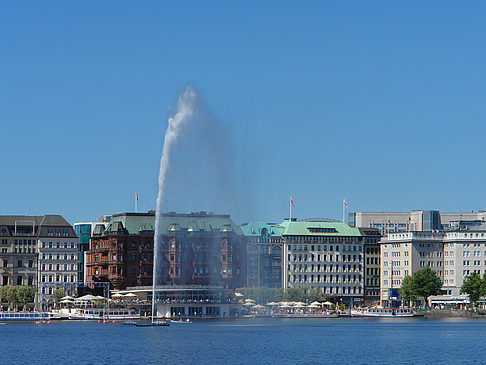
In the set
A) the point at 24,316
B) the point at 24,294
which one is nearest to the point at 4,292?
the point at 24,294

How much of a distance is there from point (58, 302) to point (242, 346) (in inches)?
3815

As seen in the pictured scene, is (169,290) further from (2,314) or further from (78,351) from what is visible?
(78,351)

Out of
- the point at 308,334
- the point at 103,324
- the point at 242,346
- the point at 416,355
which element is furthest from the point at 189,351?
the point at 103,324

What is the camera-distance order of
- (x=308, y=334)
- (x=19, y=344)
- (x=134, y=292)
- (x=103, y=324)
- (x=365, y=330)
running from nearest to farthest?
(x=19, y=344), (x=308, y=334), (x=365, y=330), (x=103, y=324), (x=134, y=292)

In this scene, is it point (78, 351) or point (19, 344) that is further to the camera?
point (19, 344)

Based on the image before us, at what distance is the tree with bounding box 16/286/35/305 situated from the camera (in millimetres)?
192250

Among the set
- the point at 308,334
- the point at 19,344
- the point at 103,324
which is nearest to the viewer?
the point at 19,344

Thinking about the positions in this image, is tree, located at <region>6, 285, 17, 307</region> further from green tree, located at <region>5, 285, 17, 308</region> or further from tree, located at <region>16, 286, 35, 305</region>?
tree, located at <region>16, 286, 35, 305</region>

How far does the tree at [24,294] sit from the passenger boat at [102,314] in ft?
60.2

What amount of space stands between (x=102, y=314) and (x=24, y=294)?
2404 centimetres

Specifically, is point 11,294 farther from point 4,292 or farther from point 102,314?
point 102,314

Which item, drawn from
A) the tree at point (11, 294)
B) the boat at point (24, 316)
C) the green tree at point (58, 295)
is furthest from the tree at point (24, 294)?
the boat at point (24, 316)

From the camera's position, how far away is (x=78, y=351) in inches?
4038

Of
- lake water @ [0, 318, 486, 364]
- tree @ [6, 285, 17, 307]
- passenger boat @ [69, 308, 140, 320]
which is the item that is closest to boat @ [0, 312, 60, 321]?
passenger boat @ [69, 308, 140, 320]
